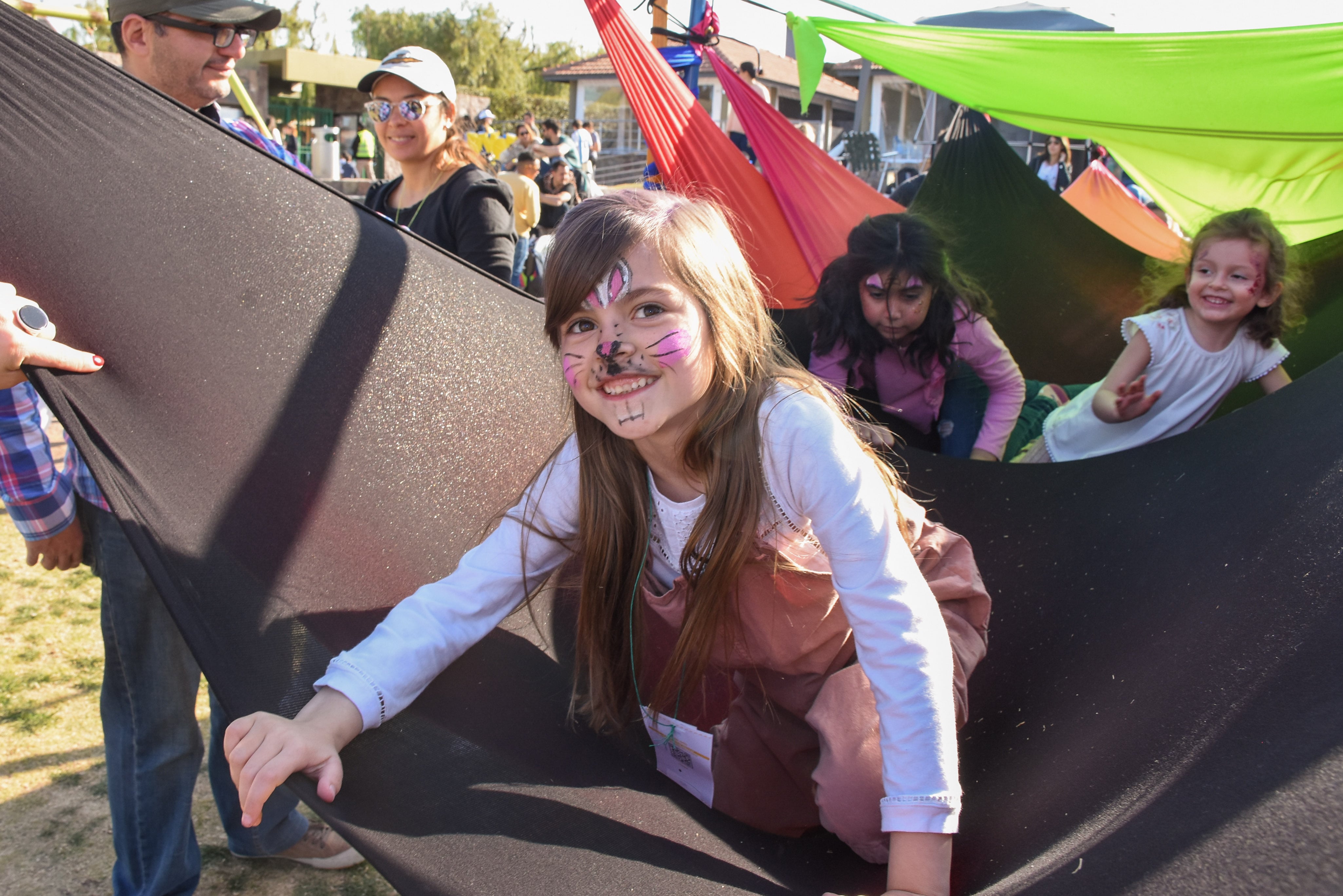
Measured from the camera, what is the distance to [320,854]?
1.53 metres

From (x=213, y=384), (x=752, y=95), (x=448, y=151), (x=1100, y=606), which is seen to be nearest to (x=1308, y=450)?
(x=1100, y=606)

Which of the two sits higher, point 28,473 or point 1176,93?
point 1176,93

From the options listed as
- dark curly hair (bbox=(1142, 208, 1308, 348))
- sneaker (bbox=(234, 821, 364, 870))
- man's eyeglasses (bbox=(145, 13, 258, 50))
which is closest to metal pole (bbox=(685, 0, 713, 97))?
dark curly hair (bbox=(1142, 208, 1308, 348))

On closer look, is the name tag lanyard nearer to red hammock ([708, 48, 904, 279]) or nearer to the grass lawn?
the grass lawn

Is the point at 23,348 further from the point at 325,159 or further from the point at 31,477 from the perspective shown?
the point at 325,159

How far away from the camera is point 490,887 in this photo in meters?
0.81

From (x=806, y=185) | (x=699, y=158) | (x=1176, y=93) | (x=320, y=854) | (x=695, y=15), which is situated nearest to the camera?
(x=320, y=854)

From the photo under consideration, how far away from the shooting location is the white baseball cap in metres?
1.72

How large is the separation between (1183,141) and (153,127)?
223 cm

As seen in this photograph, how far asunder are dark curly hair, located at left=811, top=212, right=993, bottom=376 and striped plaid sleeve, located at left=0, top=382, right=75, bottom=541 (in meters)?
1.41

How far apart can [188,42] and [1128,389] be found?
185cm

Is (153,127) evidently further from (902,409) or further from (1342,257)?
(1342,257)

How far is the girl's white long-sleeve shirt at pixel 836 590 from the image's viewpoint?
2.85 feet

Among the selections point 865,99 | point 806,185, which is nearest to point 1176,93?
Result: point 806,185
